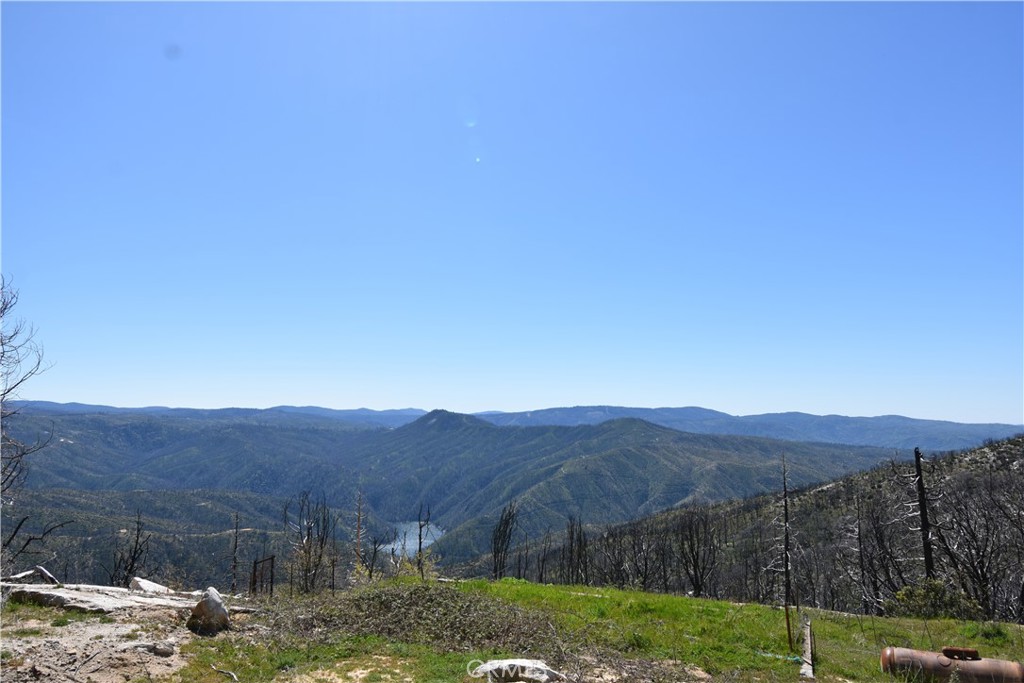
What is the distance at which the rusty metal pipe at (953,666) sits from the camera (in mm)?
10852

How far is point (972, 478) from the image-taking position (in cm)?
4266

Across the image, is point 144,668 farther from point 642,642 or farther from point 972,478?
point 972,478

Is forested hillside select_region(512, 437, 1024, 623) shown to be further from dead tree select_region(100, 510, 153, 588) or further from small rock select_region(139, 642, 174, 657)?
dead tree select_region(100, 510, 153, 588)

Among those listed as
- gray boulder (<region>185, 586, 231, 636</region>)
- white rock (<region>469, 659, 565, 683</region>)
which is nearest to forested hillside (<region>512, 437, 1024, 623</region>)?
white rock (<region>469, 659, 565, 683</region>)

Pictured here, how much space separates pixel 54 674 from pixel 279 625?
557cm

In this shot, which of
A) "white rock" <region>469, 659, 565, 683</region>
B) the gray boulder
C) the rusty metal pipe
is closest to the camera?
"white rock" <region>469, 659, 565, 683</region>

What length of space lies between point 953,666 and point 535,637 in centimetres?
917

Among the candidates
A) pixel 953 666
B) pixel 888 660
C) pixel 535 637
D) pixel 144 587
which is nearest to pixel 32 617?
pixel 144 587

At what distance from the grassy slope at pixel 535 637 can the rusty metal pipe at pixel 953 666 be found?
1.94ft

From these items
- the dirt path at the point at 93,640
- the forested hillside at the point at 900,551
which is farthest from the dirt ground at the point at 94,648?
the forested hillside at the point at 900,551

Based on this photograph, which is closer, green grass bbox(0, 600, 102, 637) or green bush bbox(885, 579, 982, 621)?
green grass bbox(0, 600, 102, 637)

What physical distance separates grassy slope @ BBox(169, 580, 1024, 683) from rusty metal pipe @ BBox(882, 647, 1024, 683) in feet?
1.94

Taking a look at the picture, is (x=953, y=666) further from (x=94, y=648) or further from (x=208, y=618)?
(x=94, y=648)

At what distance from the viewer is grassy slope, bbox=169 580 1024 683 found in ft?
40.1
